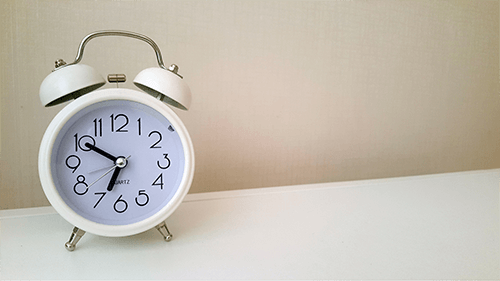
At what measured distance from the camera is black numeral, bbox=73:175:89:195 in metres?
0.60

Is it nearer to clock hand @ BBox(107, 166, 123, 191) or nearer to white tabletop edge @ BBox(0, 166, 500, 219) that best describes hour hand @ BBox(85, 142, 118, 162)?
clock hand @ BBox(107, 166, 123, 191)

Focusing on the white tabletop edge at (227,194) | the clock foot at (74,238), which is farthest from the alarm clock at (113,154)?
the white tabletop edge at (227,194)

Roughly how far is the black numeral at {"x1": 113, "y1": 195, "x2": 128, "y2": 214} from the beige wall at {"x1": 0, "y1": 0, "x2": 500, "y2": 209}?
1.13ft

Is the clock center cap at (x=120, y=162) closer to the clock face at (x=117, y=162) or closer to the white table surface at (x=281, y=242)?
the clock face at (x=117, y=162)

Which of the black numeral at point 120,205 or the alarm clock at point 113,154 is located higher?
the alarm clock at point 113,154

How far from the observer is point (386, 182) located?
1122mm

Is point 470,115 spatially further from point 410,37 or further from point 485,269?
point 485,269

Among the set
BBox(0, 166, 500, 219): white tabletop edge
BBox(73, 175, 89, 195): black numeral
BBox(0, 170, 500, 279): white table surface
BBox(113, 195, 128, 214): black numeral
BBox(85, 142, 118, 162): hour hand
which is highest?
BBox(85, 142, 118, 162): hour hand

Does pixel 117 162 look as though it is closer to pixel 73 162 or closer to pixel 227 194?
pixel 73 162

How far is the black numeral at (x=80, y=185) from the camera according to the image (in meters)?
0.60

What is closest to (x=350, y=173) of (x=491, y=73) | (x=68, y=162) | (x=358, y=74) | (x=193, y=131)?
(x=358, y=74)

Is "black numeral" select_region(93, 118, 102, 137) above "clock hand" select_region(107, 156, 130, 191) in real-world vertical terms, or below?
above

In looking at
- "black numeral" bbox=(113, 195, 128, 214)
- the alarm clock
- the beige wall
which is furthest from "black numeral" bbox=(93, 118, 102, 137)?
the beige wall

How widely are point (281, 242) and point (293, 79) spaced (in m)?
0.56
